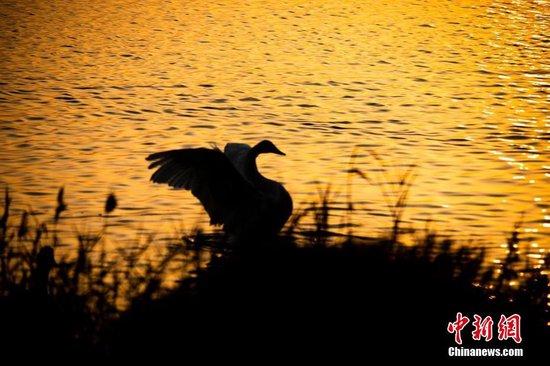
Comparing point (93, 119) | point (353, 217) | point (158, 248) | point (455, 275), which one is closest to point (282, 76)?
point (93, 119)

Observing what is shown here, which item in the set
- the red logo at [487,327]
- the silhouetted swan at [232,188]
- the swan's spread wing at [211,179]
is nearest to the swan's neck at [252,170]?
the silhouetted swan at [232,188]

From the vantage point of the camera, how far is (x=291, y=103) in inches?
792

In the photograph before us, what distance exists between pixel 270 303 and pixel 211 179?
7.05 ft

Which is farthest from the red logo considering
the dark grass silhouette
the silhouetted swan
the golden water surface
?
the golden water surface

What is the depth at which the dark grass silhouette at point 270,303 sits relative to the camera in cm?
817

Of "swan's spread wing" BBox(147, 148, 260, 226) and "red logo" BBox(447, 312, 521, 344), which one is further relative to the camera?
"swan's spread wing" BBox(147, 148, 260, 226)

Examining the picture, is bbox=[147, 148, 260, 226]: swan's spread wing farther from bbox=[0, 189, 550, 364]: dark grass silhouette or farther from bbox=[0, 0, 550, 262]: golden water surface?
bbox=[0, 0, 550, 262]: golden water surface

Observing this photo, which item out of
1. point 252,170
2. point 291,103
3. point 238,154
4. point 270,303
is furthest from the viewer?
point 291,103

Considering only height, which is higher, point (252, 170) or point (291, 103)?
point (291, 103)

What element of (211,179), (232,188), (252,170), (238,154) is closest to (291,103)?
(238,154)

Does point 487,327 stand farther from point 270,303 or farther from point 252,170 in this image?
point 252,170

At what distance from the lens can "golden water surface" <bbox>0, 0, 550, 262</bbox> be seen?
13.9 m

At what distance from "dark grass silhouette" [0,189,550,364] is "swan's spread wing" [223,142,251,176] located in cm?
113

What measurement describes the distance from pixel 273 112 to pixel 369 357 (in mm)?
11105
